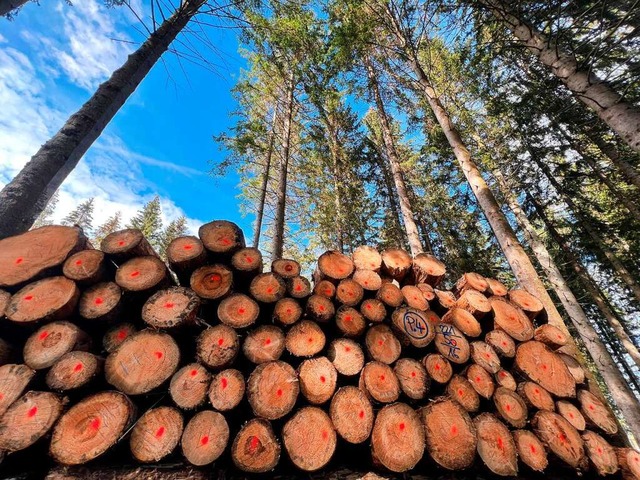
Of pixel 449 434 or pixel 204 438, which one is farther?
pixel 449 434

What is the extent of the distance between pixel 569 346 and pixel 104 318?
459 cm

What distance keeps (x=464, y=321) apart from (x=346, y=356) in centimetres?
138

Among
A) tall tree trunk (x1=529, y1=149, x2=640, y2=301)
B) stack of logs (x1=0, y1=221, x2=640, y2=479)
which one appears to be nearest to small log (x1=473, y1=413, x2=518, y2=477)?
stack of logs (x1=0, y1=221, x2=640, y2=479)

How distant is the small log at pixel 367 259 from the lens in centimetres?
302

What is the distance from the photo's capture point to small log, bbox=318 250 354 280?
273 cm

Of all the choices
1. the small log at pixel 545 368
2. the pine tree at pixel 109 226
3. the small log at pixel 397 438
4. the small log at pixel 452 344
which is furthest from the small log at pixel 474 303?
the pine tree at pixel 109 226

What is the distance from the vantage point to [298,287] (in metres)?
2.49

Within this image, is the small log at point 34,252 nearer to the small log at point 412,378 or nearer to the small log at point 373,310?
the small log at point 373,310

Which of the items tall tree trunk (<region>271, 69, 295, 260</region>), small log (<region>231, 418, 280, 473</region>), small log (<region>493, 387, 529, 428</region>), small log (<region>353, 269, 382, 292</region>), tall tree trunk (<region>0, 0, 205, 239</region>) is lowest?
small log (<region>231, 418, 280, 473</region>)

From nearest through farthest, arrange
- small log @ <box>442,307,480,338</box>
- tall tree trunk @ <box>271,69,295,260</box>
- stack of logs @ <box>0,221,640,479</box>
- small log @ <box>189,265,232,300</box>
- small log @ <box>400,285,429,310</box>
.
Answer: stack of logs @ <box>0,221,640,479</box>
small log @ <box>189,265,232,300</box>
small log @ <box>442,307,480,338</box>
small log @ <box>400,285,429,310</box>
tall tree trunk @ <box>271,69,295,260</box>

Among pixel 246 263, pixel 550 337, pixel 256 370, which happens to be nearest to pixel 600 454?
pixel 550 337

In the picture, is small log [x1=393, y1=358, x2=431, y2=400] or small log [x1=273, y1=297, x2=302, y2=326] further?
small log [x1=273, y1=297, x2=302, y2=326]

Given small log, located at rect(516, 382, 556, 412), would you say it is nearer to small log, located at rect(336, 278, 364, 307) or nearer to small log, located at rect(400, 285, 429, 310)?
small log, located at rect(400, 285, 429, 310)

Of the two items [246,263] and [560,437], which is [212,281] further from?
[560,437]
